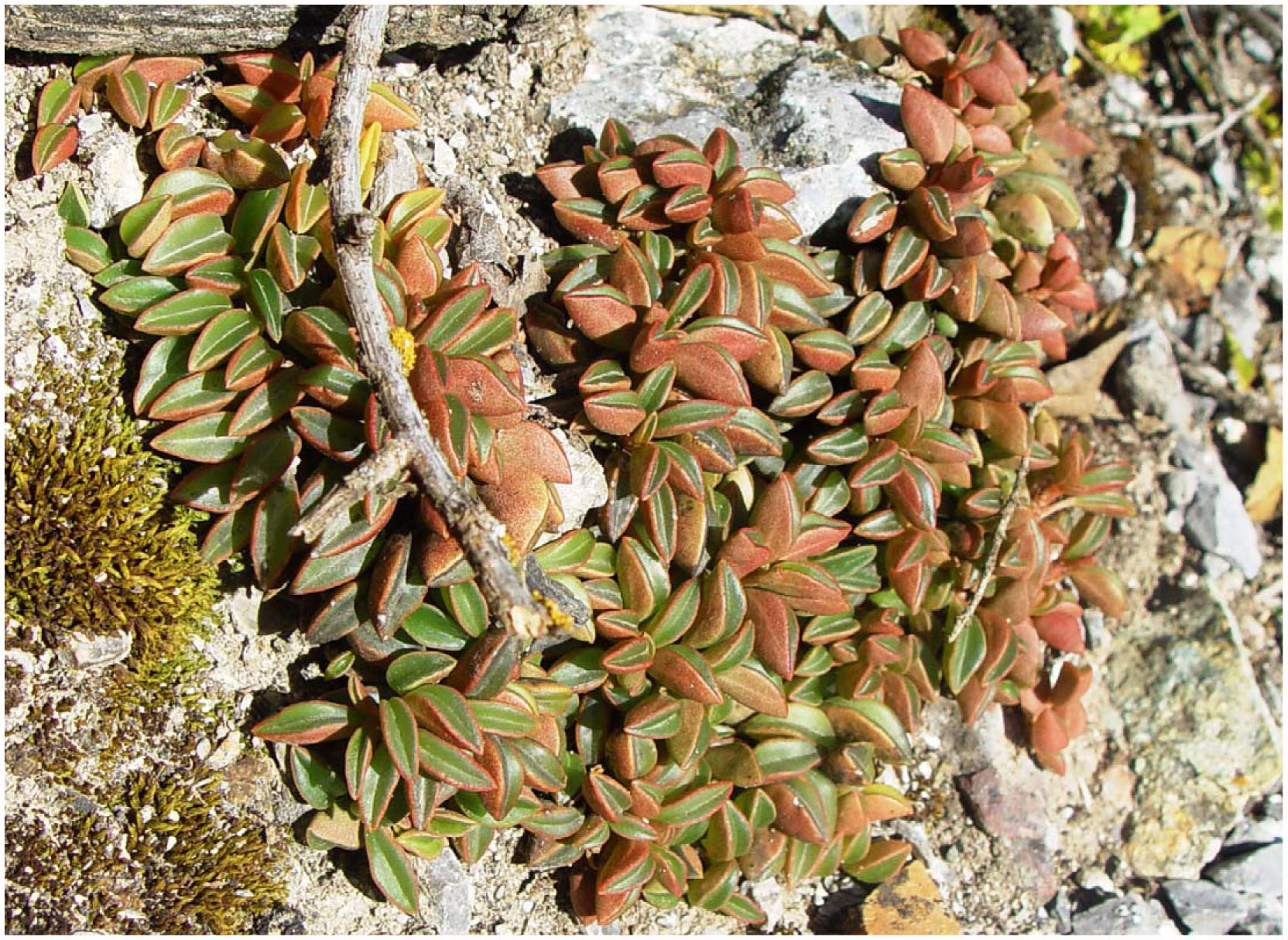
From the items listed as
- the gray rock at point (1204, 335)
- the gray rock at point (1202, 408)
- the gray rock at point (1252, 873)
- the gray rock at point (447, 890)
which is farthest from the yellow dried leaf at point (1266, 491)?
the gray rock at point (447, 890)

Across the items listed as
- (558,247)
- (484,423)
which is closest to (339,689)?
(484,423)

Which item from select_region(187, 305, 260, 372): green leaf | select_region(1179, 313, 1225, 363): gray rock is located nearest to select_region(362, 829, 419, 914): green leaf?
select_region(187, 305, 260, 372): green leaf

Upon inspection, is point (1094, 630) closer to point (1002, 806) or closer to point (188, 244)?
point (1002, 806)

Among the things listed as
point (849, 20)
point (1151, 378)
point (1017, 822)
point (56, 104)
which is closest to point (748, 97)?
point (849, 20)

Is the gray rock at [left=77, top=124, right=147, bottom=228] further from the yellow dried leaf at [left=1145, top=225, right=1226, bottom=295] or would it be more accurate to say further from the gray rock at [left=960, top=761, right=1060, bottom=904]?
the yellow dried leaf at [left=1145, top=225, right=1226, bottom=295]

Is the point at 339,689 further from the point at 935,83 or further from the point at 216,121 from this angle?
the point at 935,83

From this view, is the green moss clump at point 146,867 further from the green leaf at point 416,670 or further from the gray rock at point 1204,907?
the gray rock at point 1204,907
